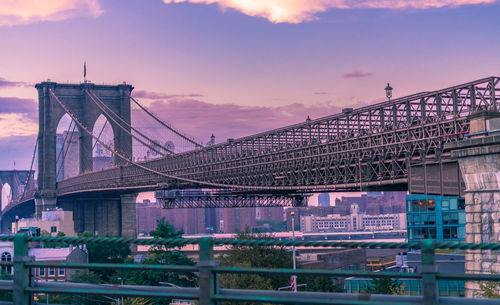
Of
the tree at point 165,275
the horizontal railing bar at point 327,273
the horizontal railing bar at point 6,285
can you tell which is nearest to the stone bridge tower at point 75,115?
the tree at point 165,275

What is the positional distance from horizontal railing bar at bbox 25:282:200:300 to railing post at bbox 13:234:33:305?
67mm

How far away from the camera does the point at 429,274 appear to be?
5281mm

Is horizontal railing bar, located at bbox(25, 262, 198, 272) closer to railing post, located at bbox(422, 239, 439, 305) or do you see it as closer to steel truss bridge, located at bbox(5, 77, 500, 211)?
railing post, located at bbox(422, 239, 439, 305)

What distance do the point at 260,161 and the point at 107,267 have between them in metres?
75.6

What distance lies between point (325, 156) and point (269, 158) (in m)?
17.8

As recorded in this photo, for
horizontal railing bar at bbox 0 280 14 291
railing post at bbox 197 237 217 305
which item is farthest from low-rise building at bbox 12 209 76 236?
railing post at bbox 197 237 217 305

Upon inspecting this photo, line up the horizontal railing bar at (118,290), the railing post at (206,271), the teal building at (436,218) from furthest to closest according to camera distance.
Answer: the teal building at (436,218) → the horizontal railing bar at (118,290) → the railing post at (206,271)

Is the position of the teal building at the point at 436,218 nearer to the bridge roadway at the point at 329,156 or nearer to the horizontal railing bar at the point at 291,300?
the bridge roadway at the point at 329,156

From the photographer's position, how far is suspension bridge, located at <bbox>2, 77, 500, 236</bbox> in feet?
143

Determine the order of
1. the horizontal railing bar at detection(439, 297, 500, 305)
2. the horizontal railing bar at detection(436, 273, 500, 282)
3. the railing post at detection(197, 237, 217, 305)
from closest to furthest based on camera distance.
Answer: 1. the horizontal railing bar at detection(436, 273, 500, 282)
2. the horizontal railing bar at detection(439, 297, 500, 305)
3. the railing post at detection(197, 237, 217, 305)

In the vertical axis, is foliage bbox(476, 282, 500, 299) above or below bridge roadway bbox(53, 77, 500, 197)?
below

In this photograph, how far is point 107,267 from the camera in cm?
630

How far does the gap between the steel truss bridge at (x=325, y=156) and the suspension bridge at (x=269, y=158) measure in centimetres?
12

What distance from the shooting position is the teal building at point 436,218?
75.3 meters
